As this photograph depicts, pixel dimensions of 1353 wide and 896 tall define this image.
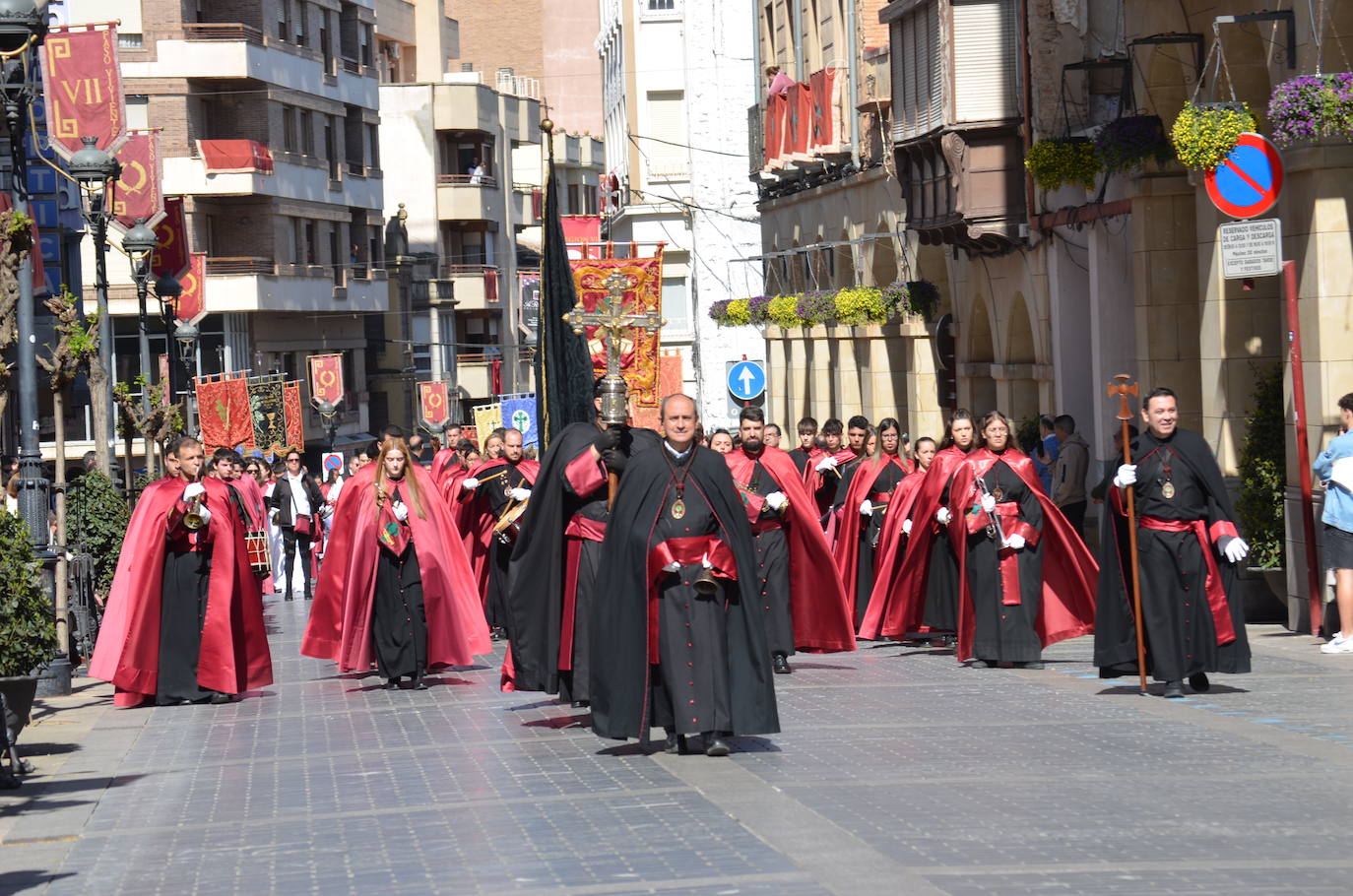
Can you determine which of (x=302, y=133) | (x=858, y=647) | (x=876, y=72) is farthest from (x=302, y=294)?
(x=858, y=647)

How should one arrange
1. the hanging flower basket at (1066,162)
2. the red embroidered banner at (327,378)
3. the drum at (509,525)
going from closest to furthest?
the drum at (509,525)
the hanging flower basket at (1066,162)
the red embroidered banner at (327,378)

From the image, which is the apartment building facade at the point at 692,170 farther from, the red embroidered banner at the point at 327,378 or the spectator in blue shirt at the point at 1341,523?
the spectator in blue shirt at the point at 1341,523

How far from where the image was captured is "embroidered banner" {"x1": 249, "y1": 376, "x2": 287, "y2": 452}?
160ft

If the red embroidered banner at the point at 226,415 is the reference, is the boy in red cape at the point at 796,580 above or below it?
below

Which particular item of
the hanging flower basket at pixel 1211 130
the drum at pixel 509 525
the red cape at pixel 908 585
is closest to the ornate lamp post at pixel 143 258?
the drum at pixel 509 525

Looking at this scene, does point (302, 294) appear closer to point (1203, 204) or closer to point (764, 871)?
point (1203, 204)

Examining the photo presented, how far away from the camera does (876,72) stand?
123ft

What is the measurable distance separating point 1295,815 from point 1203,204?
11746 mm

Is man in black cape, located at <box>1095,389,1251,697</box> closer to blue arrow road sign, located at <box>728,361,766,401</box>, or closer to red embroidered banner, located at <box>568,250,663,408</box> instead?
red embroidered banner, located at <box>568,250,663,408</box>

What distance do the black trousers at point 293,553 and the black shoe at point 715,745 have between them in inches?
810

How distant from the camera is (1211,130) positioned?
18.6 metres

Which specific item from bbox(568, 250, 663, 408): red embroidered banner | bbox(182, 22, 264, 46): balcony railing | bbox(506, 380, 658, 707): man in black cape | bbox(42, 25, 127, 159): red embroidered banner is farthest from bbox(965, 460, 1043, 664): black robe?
bbox(182, 22, 264, 46): balcony railing

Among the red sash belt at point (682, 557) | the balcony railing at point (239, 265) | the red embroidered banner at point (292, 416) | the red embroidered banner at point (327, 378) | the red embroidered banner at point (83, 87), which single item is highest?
the red embroidered banner at point (83, 87)

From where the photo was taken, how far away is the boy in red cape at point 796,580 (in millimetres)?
16734
